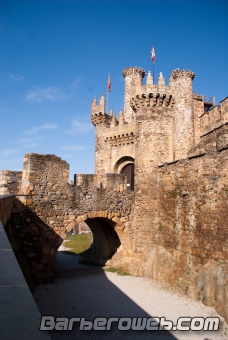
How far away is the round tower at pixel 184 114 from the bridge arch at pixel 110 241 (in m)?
7.17

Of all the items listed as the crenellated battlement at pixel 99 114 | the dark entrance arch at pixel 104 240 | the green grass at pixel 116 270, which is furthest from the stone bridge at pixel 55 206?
the crenellated battlement at pixel 99 114

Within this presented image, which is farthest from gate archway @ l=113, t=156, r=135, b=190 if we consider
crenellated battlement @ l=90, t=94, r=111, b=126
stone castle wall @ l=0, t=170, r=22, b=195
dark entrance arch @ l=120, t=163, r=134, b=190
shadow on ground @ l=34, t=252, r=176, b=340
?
stone castle wall @ l=0, t=170, r=22, b=195

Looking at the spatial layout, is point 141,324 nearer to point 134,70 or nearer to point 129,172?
point 129,172

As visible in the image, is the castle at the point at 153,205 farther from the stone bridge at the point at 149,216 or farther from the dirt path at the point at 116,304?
the dirt path at the point at 116,304

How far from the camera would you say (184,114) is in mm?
19297

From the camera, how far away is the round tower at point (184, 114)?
19.1 metres

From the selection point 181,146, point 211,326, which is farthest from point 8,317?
point 181,146

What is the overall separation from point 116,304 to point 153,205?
5018 millimetres

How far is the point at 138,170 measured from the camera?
13.7m

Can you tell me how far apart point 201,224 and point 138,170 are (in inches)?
184

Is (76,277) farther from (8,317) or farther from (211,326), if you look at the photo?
(8,317)

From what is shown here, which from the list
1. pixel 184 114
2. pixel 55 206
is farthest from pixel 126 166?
pixel 55 206

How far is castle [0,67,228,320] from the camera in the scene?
30.7 ft

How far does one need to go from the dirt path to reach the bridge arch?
1.91m
